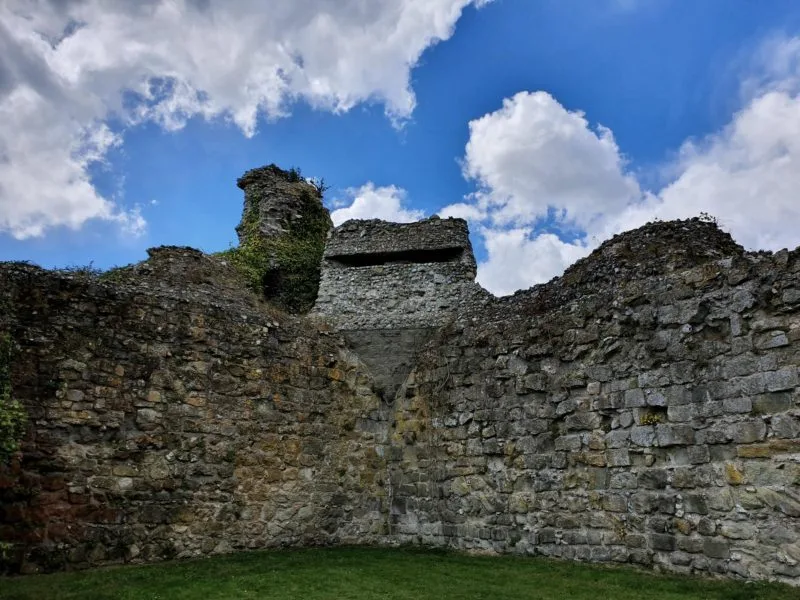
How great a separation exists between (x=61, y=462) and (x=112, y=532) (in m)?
1.22

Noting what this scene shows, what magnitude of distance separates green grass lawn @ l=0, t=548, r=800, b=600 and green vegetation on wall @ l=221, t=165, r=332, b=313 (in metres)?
7.48

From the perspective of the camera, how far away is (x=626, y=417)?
898 centimetres

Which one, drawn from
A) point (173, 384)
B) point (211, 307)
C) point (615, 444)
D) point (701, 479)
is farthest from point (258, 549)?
point (701, 479)

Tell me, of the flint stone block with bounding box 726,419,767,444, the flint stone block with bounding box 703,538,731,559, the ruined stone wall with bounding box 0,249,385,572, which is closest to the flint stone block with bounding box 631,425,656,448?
the flint stone block with bounding box 726,419,767,444

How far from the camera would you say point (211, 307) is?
11148mm

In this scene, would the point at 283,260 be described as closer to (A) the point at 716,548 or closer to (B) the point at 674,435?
(B) the point at 674,435

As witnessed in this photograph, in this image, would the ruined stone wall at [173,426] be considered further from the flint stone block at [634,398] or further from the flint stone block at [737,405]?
the flint stone block at [737,405]

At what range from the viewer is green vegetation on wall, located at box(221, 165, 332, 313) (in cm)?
1656

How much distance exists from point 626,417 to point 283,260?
1053cm

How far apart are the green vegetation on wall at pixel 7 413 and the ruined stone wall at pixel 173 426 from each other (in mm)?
442

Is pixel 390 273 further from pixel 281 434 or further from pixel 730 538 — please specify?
pixel 730 538

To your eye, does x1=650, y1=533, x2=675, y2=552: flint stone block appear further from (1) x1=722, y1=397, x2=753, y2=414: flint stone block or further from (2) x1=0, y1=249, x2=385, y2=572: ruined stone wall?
(2) x1=0, y1=249, x2=385, y2=572: ruined stone wall

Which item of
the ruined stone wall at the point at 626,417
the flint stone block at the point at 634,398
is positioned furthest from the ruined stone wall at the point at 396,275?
the flint stone block at the point at 634,398

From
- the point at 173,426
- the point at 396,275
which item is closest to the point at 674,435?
the point at 173,426
